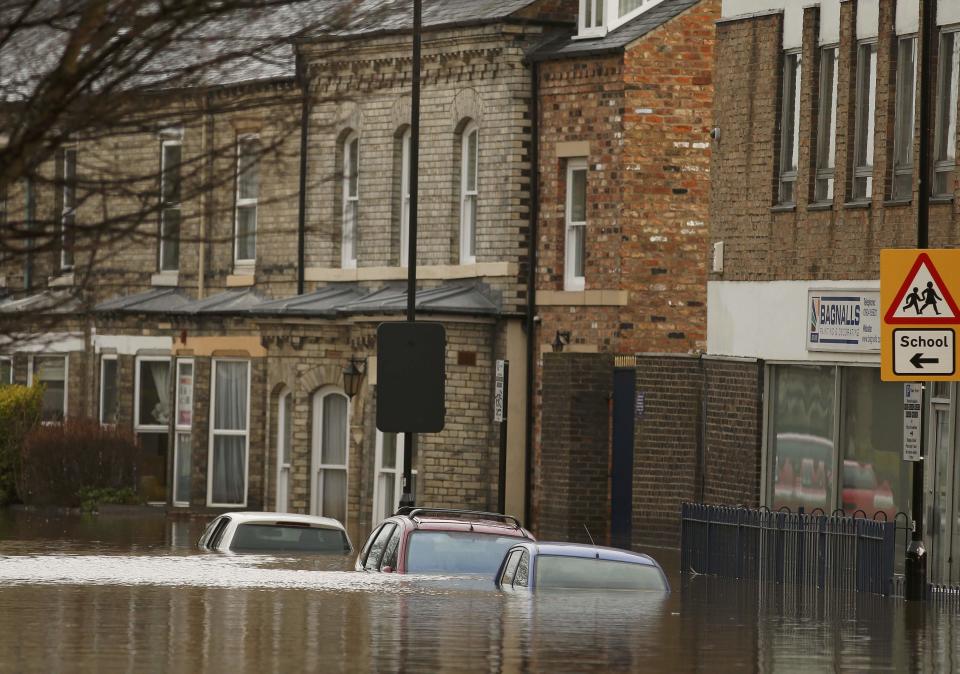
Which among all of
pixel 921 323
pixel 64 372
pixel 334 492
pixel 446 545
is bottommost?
pixel 334 492

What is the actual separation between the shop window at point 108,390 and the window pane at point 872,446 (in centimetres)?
2150

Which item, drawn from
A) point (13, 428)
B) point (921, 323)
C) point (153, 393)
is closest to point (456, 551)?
point (921, 323)

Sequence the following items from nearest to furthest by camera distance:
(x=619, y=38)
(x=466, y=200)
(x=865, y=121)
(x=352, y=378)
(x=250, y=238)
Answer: (x=865, y=121), (x=619, y=38), (x=352, y=378), (x=466, y=200), (x=250, y=238)

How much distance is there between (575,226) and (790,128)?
724 cm

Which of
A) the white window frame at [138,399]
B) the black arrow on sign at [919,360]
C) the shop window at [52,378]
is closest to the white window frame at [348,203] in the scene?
the white window frame at [138,399]

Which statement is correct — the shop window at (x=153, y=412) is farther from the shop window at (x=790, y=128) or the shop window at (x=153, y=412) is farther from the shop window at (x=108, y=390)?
the shop window at (x=790, y=128)

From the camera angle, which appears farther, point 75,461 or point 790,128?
point 75,461

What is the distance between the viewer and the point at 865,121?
92.8ft

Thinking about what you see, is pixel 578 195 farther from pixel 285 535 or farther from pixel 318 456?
pixel 285 535

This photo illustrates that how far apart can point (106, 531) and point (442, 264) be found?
7070mm

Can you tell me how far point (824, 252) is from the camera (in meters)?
28.8

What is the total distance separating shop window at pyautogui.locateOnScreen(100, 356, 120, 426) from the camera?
46594mm

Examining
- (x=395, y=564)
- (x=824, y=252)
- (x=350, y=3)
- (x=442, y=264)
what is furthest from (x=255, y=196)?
A: (x=350, y=3)

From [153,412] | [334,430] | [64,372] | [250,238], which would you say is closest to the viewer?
[334,430]
